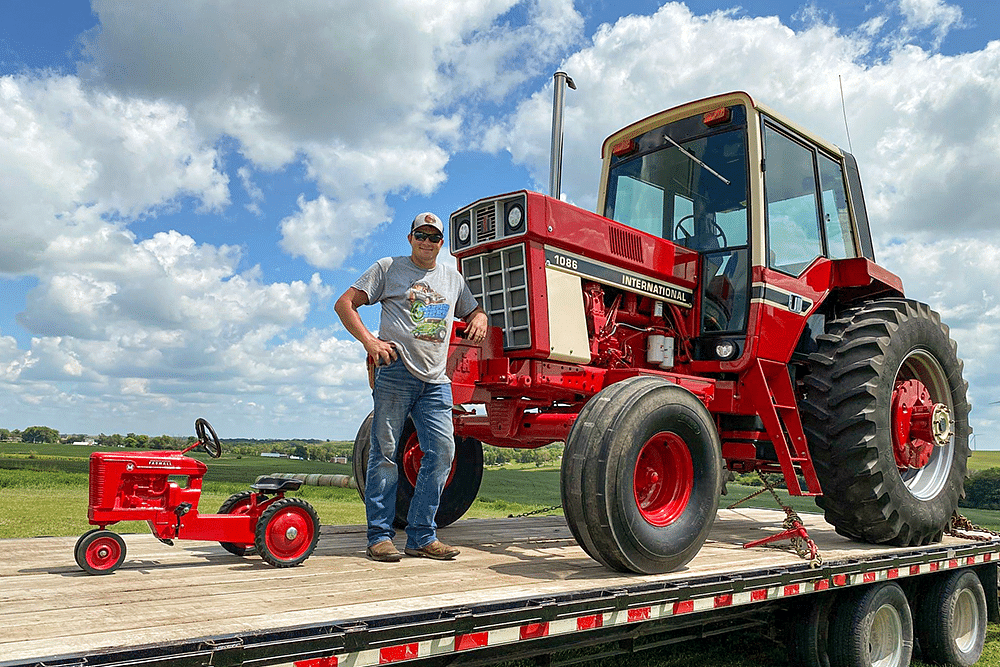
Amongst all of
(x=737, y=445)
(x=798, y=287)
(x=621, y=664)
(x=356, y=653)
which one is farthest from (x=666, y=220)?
(x=356, y=653)

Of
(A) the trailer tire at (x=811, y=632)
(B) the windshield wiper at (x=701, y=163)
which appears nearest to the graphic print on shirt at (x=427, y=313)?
(B) the windshield wiper at (x=701, y=163)

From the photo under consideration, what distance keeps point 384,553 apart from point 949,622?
451 centimetres

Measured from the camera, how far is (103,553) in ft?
11.5

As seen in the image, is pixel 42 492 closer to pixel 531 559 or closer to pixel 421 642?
pixel 531 559

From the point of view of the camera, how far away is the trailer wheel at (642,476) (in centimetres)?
381

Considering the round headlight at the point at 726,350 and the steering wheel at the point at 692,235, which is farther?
the steering wheel at the point at 692,235

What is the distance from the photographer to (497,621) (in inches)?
114

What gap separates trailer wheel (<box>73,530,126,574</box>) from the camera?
11.3 ft

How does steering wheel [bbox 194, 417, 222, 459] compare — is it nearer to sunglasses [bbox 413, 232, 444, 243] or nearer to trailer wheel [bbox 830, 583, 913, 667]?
sunglasses [bbox 413, 232, 444, 243]

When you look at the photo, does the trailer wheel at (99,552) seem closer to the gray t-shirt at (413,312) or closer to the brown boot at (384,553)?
the brown boot at (384,553)

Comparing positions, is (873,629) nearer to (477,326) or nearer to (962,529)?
(962,529)

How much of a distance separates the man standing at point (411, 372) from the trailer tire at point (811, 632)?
2.34 m

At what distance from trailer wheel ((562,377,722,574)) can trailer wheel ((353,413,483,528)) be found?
1659 mm

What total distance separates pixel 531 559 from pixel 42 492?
37.5ft
